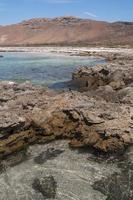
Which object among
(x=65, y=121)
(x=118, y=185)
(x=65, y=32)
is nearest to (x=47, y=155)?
(x=65, y=121)

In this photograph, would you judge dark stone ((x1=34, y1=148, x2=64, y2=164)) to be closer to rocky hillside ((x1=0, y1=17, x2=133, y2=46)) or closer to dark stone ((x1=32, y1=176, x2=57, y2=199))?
dark stone ((x1=32, y1=176, x2=57, y2=199))

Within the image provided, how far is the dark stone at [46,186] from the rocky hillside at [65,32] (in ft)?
501

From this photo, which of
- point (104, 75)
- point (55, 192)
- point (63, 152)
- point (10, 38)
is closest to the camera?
point (55, 192)

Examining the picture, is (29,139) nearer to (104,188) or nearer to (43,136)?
(43,136)

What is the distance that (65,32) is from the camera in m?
184

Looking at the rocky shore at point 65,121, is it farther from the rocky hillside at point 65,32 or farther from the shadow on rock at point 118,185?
the rocky hillside at point 65,32

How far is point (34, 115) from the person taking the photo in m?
18.3

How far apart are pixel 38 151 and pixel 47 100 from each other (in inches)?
134

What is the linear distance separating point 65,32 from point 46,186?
566ft

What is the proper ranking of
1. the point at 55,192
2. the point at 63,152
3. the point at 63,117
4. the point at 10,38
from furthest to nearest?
the point at 10,38
the point at 63,117
the point at 63,152
the point at 55,192

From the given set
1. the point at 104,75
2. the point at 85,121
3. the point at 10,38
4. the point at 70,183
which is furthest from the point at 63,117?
the point at 10,38

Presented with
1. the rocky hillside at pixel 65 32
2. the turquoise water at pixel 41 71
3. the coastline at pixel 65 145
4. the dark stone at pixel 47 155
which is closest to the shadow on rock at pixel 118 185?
the coastline at pixel 65 145

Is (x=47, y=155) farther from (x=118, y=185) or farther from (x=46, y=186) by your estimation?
(x=118, y=185)

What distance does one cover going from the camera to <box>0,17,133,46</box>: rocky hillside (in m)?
174
